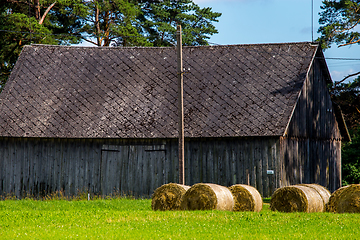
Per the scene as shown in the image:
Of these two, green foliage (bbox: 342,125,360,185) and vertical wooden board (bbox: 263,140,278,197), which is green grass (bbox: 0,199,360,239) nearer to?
vertical wooden board (bbox: 263,140,278,197)

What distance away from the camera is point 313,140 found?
24719mm

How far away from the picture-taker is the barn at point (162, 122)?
2144 centimetres

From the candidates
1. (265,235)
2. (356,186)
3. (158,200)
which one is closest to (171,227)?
(265,235)

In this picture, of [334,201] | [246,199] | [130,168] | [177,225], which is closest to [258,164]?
[246,199]

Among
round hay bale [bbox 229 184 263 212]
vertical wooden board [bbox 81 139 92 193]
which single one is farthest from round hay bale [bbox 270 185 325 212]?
vertical wooden board [bbox 81 139 92 193]

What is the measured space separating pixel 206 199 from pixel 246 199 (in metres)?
1.60

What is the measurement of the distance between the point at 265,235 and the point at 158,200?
5842 mm

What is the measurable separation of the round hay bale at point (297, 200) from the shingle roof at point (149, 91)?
5.60 metres

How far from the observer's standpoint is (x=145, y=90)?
24047 millimetres

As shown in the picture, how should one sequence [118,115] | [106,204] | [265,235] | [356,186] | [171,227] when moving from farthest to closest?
[118,115] → [106,204] → [356,186] → [171,227] → [265,235]

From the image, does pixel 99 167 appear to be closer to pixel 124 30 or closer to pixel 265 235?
pixel 265 235

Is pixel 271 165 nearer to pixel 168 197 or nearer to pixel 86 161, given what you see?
pixel 168 197

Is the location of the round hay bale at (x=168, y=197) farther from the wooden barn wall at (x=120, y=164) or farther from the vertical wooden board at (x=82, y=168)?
the vertical wooden board at (x=82, y=168)

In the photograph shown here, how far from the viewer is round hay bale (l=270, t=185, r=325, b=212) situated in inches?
577
